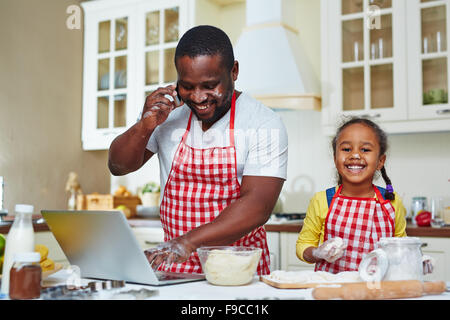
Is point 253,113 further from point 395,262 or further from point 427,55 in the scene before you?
point 427,55

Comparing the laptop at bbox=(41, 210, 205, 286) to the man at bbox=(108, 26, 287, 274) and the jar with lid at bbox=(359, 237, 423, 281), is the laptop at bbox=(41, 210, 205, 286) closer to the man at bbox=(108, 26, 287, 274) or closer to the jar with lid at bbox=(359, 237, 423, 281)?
the man at bbox=(108, 26, 287, 274)

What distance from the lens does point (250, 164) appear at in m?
1.13

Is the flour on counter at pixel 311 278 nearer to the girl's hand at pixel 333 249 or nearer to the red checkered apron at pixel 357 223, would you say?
the girl's hand at pixel 333 249

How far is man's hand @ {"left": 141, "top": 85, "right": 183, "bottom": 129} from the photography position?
1107 mm

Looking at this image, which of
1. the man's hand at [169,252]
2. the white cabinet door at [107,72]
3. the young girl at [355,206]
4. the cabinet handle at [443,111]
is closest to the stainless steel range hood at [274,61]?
the cabinet handle at [443,111]

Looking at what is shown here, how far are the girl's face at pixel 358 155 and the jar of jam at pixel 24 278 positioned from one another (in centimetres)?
79

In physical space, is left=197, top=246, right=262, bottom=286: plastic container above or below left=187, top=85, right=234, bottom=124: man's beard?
below

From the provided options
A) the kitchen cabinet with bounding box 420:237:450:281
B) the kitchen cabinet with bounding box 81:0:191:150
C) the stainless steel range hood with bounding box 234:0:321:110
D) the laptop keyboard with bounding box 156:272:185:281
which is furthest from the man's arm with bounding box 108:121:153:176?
the kitchen cabinet with bounding box 81:0:191:150

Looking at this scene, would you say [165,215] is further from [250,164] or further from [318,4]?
[318,4]

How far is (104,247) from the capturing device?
0.85 m

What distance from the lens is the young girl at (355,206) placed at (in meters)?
1.26

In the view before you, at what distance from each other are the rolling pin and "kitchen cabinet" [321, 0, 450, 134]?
4.88ft
